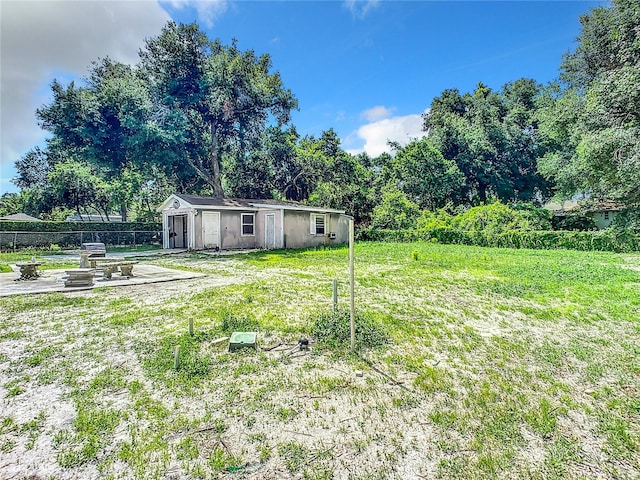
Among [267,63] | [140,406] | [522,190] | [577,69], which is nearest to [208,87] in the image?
[267,63]

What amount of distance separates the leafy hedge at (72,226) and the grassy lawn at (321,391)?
14.0 meters

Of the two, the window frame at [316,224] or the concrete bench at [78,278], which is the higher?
the window frame at [316,224]

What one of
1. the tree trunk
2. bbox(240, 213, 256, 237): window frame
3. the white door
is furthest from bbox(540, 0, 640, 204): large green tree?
the tree trunk

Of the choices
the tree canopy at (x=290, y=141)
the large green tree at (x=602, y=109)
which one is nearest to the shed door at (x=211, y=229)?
the tree canopy at (x=290, y=141)

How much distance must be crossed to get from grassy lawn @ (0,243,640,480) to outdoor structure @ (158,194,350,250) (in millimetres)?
10212

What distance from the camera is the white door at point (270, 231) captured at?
55.0 feet

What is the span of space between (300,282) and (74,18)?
11121 mm

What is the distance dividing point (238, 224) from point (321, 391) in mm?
14970

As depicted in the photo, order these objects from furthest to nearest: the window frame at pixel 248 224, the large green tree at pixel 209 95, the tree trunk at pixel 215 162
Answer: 1. the tree trunk at pixel 215 162
2. the large green tree at pixel 209 95
3. the window frame at pixel 248 224

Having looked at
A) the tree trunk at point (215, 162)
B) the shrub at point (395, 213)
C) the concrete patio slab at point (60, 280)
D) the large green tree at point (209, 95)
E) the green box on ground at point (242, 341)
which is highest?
the large green tree at point (209, 95)

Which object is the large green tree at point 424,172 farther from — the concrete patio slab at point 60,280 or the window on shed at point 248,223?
the concrete patio slab at point 60,280

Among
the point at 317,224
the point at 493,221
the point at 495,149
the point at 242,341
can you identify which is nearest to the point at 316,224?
the point at 317,224

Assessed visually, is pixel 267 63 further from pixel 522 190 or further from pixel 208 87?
pixel 522 190

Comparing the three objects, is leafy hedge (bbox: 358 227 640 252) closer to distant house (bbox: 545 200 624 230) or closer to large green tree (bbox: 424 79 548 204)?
large green tree (bbox: 424 79 548 204)
